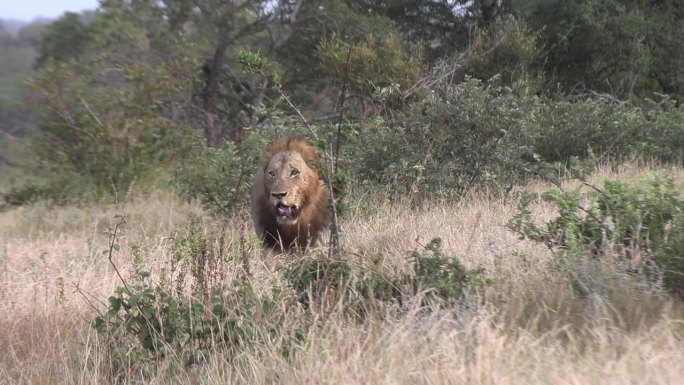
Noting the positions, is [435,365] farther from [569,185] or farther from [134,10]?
[134,10]

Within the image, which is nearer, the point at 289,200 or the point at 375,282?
the point at 375,282

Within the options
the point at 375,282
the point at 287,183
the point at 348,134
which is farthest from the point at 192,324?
the point at 348,134

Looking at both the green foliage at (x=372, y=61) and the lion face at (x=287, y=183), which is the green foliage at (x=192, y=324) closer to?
the lion face at (x=287, y=183)

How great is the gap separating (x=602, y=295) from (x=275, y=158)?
3.31 m

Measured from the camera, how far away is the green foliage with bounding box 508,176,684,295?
4.73 metres

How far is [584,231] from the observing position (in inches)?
215

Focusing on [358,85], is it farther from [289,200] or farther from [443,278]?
[443,278]

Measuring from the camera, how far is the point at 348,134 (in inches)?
417

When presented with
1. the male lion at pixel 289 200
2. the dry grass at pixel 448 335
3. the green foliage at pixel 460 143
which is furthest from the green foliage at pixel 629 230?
the green foliage at pixel 460 143

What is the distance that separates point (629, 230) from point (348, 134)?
579 cm

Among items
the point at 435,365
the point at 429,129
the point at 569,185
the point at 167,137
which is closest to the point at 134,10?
the point at 167,137

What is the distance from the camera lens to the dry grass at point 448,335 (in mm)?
3600

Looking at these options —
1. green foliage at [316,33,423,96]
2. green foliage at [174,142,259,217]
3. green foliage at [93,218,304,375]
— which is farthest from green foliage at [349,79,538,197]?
green foliage at [93,218,304,375]

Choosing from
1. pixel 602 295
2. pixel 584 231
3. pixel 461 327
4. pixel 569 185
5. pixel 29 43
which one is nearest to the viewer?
pixel 461 327
